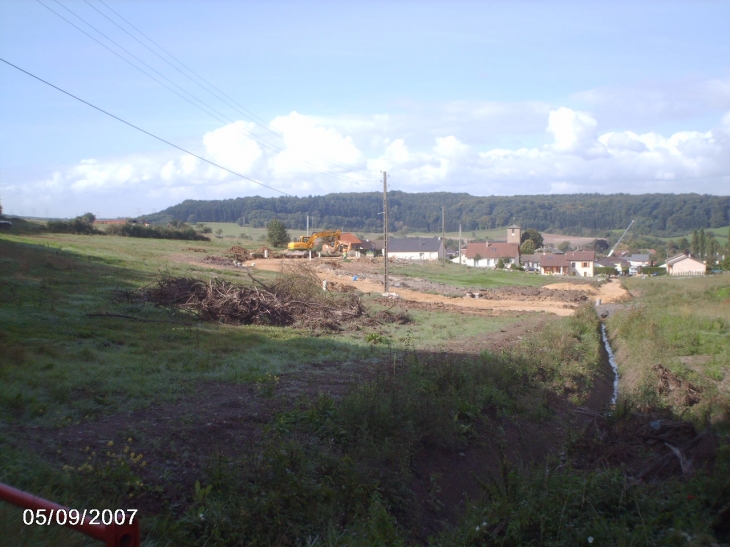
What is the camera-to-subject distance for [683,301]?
34.1 m

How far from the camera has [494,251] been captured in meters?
92.1

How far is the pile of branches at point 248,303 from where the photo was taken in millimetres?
18328

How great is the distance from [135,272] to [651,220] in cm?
14978

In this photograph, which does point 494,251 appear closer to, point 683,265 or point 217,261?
point 683,265

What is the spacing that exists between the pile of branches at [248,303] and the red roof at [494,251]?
71.3 m

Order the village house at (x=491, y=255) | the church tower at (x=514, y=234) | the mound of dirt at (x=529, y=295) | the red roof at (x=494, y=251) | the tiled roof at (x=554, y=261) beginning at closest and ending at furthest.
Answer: the mound of dirt at (x=529, y=295), the tiled roof at (x=554, y=261), the village house at (x=491, y=255), the red roof at (x=494, y=251), the church tower at (x=514, y=234)

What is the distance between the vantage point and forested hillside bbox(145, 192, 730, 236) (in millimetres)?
113438

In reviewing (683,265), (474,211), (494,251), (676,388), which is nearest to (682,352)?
(676,388)

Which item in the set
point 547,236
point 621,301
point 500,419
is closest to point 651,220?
point 547,236

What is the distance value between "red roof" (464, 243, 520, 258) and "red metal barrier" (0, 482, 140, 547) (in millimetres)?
89757

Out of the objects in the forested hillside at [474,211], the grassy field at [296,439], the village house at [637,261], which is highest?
the forested hillside at [474,211]

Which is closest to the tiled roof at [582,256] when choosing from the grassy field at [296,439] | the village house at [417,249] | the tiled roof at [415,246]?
the village house at [417,249]

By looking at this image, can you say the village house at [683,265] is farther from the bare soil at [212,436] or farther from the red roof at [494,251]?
the bare soil at [212,436]

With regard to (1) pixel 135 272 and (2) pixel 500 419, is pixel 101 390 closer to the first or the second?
(2) pixel 500 419
